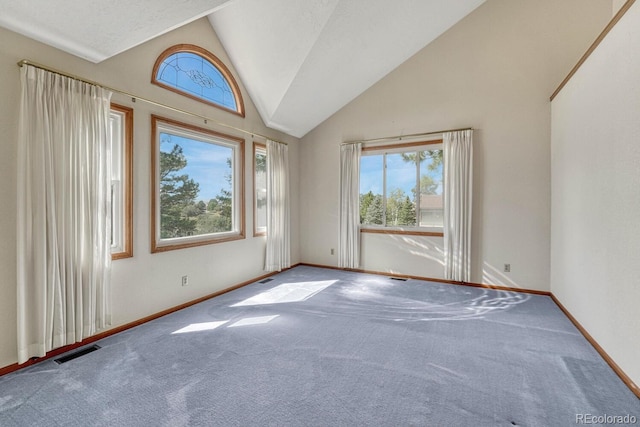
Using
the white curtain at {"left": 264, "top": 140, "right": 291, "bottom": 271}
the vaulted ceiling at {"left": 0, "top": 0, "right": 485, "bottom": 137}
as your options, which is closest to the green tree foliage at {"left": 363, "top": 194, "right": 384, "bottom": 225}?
the white curtain at {"left": 264, "top": 140, "right": 291, "bottom": 271}

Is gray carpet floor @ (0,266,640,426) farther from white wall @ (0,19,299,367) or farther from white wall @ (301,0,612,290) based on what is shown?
white wall @ (301,0,612,290)

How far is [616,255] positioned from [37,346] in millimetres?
4512

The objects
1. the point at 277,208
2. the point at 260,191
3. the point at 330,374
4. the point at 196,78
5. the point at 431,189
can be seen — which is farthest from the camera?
the point at 277,208

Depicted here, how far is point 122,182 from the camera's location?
Result: 2.98 m

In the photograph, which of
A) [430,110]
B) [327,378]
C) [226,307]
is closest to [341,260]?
[226,307]

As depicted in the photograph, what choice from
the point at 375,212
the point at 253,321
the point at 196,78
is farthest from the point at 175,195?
the point at 375,212

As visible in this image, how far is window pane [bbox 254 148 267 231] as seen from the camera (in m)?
4.86

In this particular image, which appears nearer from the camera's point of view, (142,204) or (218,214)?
(142,204)

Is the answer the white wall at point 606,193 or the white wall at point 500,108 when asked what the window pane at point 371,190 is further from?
the white wall at point 606,193

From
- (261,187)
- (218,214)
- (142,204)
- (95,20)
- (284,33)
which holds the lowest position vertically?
(218,214)

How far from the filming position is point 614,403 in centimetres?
183

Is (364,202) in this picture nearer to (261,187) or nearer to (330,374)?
(261,187)

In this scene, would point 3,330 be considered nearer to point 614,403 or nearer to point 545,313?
point 614,403

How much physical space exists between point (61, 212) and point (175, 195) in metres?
1.23
